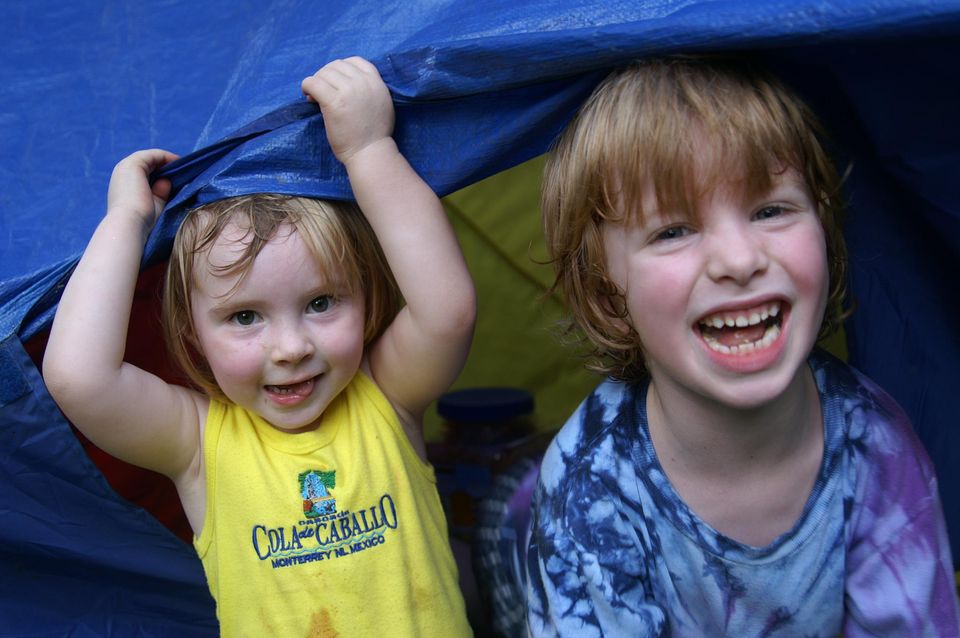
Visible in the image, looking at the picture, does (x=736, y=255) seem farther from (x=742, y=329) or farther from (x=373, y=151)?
(x=373, y=151)

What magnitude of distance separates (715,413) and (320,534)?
0.44m

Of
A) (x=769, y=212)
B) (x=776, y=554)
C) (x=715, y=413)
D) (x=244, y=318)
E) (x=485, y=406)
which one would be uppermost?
(x=485, y=406)

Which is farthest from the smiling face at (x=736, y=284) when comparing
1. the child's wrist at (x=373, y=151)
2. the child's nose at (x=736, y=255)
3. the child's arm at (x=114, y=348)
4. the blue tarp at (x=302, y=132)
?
the child's arm at (x=114, y=348)

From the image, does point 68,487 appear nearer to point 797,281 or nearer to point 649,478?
point 649,478

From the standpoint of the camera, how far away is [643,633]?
1.14m

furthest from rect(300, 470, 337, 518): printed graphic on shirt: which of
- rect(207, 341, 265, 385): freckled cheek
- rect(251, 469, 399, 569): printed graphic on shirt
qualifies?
rect(207, 341, 265, 385): freckled cheek

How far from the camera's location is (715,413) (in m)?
1.14

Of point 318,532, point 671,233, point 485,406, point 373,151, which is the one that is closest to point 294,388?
point 318,532

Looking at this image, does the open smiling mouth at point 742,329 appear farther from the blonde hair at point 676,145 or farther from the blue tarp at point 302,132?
the blue tarp at point 302,132

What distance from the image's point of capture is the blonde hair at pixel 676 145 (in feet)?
3.35

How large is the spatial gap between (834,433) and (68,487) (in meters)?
0.83

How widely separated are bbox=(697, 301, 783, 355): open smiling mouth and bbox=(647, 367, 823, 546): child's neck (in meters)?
0.11

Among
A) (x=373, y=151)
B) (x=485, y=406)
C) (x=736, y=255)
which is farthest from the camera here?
(x=485, y=406)

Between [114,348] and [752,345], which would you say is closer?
[752,345]
